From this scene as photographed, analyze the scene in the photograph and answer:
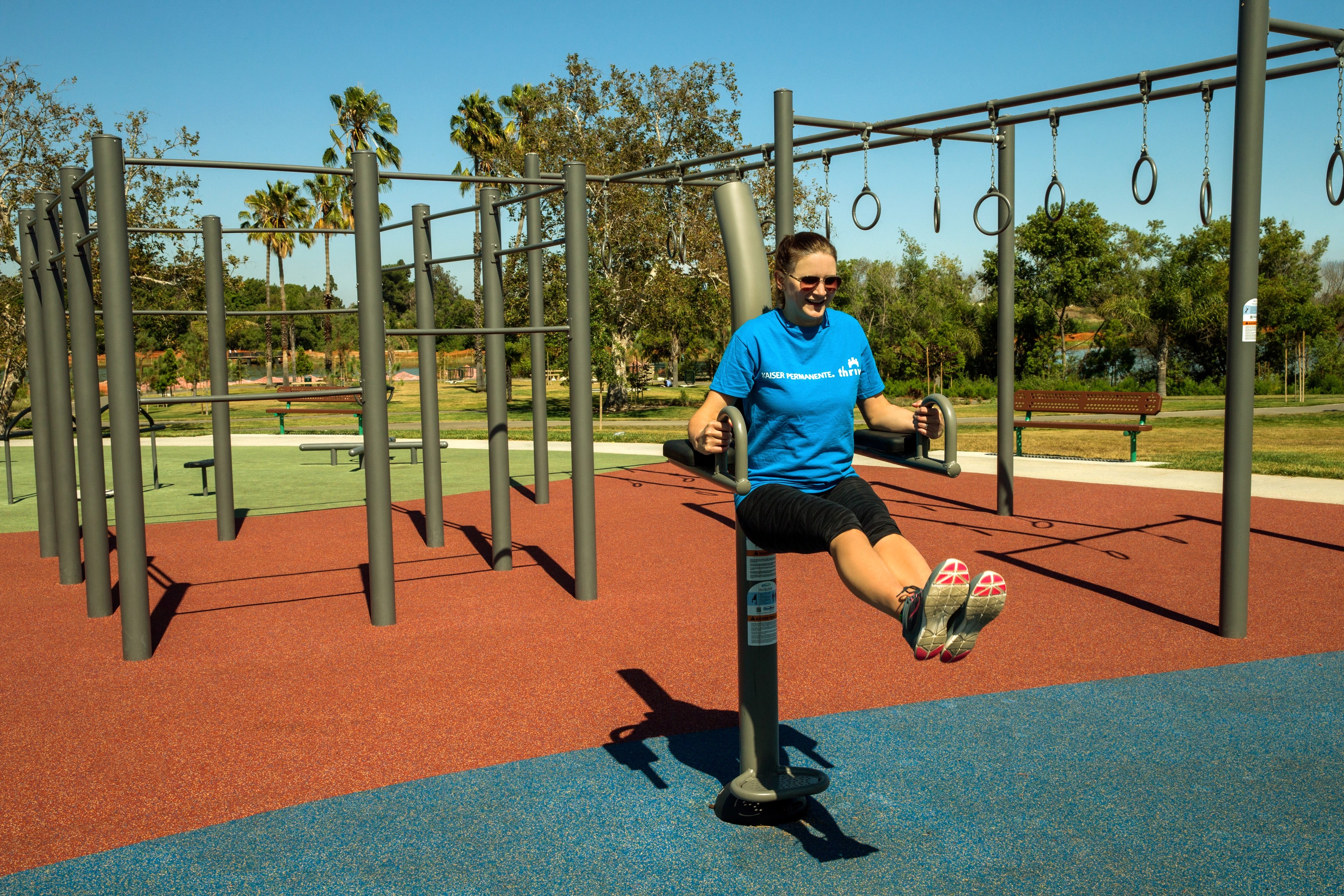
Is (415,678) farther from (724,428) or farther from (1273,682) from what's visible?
(1273,682)

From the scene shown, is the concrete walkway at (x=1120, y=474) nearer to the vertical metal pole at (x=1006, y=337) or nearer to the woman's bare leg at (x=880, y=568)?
the vertical metal pole at (x=1006, y=337)

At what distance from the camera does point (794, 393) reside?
9.68ft

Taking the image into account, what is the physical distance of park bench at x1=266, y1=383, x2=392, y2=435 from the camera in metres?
5.51

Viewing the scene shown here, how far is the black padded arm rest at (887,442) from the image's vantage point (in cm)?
293

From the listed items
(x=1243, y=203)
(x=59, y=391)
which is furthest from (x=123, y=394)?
(x=1243, y=203)

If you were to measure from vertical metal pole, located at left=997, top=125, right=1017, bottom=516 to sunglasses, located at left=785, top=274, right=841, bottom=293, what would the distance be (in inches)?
229

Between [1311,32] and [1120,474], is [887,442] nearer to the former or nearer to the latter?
[1311,32]

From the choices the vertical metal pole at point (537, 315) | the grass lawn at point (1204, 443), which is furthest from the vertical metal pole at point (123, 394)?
the grass lawn at point (1204, 443)

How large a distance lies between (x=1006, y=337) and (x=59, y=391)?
7.26 m

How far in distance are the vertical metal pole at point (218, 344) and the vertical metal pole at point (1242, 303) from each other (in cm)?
696

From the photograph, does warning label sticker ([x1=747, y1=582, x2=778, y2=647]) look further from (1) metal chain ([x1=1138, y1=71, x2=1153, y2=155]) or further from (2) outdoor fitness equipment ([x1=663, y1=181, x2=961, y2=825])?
(1) metal chain ([x1=1138, y1=71, x2=1153, y2=155])

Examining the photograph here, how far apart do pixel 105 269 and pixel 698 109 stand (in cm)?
2119

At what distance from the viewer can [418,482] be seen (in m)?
12.4


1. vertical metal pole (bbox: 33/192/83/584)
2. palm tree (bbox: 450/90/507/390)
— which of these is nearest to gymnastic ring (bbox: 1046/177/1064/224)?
vertical metal pole (bbox: 33/192/83/584)
